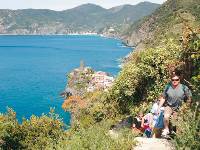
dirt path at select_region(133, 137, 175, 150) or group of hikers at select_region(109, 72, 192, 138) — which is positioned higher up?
group of hikers at select_region(109, 72, 192, 138)

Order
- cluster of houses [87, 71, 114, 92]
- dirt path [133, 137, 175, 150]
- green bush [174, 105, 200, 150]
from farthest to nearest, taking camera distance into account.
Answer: cluster of houses [87, 71, 114, 92]
dirt path [133, 137, 175, 150]
green bush [174, 105, 200, 150]

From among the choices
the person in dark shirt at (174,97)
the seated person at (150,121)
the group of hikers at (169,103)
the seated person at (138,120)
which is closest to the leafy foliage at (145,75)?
the seated person at (138,120)

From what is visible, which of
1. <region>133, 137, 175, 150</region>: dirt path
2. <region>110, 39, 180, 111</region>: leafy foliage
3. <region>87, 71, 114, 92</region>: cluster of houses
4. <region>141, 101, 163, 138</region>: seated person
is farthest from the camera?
<region>87, 71, 114, 92</region>: cluster of houses

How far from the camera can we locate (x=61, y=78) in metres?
123

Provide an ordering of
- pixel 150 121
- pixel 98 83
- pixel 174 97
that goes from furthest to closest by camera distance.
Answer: pixel 98 83 < pixel 150 121 < pixel 174 97

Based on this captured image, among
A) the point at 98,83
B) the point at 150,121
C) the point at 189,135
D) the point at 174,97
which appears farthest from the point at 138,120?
the point at 98,83

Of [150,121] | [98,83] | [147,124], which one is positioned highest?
[150,121]

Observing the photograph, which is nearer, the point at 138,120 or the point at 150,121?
the point at 150,121

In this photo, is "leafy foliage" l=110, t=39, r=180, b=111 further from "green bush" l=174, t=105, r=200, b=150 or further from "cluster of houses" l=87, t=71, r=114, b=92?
"cluster of houses" l=87, t=71, r=114, b=92

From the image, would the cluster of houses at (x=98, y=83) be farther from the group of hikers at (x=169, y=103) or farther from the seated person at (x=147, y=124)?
the group of hikers at (x=169, y=103)

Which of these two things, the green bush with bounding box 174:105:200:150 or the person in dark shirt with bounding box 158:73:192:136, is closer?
the green bush with bounding box 174:105:200:150

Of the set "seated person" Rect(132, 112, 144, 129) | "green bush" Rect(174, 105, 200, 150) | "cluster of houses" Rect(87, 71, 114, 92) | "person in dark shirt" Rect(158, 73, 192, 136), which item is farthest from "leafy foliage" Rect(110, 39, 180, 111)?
"cluster of houses" Rect(87, 71, 114, 92)

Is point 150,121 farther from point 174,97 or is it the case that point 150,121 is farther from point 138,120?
point 174,97

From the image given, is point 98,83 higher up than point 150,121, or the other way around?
point 150,121
